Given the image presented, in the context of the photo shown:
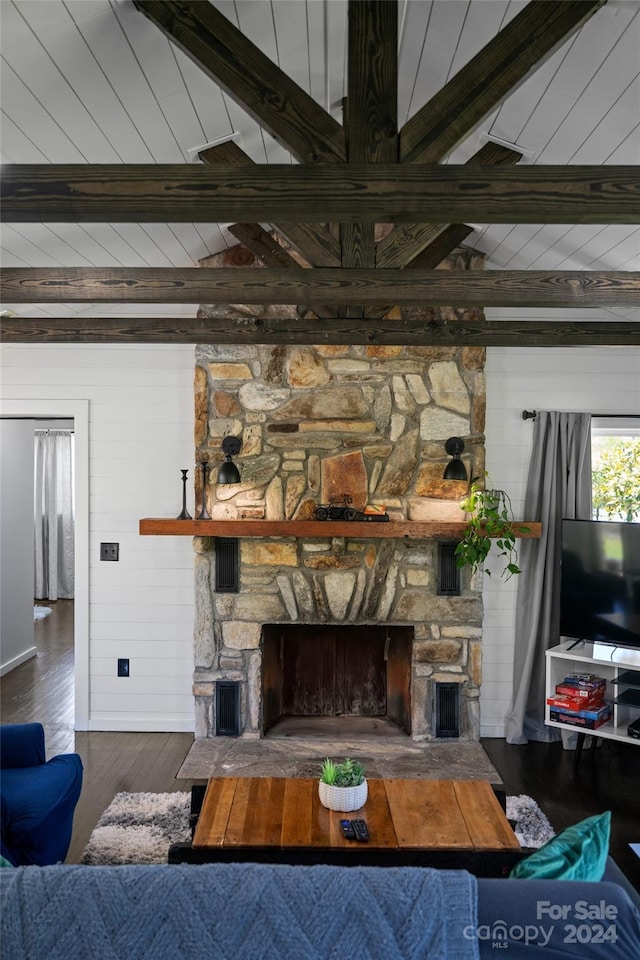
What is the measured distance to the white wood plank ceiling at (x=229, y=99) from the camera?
2324 millimetres

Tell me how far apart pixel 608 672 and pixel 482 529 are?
1.35m

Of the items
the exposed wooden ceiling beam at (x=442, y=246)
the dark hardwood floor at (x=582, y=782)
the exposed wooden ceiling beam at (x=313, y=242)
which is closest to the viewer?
the exposed wooden ceiling beam at (x=313, y=242)

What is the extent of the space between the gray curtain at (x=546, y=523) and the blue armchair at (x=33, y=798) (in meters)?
2.92

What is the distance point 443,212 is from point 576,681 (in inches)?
133

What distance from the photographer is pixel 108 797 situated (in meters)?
3.77

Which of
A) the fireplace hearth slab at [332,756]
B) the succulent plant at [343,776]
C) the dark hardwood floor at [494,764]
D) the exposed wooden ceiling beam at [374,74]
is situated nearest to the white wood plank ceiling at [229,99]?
the exposed wooden ceiling beam at [374,74]

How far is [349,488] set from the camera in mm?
4543

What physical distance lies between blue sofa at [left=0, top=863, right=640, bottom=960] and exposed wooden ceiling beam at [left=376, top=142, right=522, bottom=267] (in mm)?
2492

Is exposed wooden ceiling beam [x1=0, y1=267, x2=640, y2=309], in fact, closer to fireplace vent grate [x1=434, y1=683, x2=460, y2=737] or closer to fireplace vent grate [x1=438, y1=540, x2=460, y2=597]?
fireplace vent grate [x1=438, y1=540, x2=460, y2=597]

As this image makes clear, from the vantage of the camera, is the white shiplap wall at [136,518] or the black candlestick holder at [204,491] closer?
the black candlestick holder at [204,491]

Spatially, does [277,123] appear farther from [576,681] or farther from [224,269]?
[576,681]

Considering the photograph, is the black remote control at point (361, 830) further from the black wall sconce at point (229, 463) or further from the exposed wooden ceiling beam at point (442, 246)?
the exposed wooden ceiling beam at point (442, 246)

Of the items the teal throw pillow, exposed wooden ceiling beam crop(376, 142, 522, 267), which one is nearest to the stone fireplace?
exposed wooden ceiling beam crop(376, 142, 522, 267)

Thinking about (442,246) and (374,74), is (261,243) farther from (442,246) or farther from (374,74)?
(374,74)
